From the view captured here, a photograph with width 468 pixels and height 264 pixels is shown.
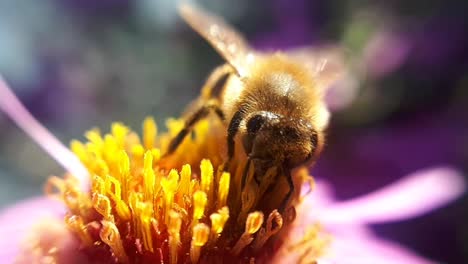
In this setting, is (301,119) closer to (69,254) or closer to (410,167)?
(69,254)

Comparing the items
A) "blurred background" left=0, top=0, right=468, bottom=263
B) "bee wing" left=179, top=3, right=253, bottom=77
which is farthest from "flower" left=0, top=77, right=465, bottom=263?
"blurred background" left=0, top=0, right=468, bottom=263

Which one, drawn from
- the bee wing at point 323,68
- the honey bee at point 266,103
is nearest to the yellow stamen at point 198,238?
the honey bee at point 266,103

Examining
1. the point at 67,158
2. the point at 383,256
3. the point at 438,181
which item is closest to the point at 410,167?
the point at 438,181

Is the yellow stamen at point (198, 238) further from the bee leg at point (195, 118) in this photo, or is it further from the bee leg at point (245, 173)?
the bee leg at point (195, 118)

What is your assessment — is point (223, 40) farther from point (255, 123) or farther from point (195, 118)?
point (255, 123)

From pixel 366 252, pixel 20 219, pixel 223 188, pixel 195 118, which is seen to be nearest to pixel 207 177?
pixel 223 188
